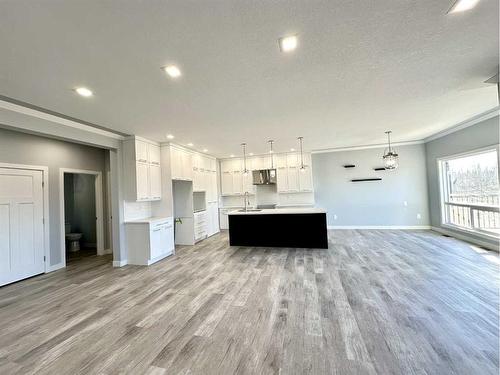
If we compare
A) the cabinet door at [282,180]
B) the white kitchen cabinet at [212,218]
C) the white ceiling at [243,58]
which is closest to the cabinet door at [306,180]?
the cabinet door at [282,180]

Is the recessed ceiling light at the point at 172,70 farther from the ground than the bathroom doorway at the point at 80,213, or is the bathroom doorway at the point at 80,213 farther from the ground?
the recessed ceiling light at the point at 172,70

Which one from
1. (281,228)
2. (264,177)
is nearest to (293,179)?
(264,177)

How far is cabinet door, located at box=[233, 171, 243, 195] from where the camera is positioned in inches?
318

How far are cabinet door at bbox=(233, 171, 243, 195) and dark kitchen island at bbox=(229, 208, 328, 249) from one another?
236 cm

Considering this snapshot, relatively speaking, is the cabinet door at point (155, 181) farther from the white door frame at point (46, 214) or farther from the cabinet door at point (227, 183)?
the cabinet door at point (227, 183)

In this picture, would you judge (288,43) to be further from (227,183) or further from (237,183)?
(227,183)

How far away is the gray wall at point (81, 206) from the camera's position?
6176 millimetres

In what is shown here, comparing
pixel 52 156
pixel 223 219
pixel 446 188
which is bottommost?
pixel 223 219

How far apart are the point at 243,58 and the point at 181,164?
13.5ft

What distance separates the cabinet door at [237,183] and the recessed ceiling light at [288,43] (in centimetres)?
615

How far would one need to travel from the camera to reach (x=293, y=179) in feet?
24.8

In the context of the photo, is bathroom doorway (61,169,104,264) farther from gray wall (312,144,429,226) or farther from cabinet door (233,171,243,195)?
gray wall (312,144,429,226)

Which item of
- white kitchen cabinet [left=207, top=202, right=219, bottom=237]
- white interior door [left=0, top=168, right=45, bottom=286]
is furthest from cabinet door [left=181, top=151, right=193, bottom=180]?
white interior door [left=0, top=168, right=45, bottom=286]

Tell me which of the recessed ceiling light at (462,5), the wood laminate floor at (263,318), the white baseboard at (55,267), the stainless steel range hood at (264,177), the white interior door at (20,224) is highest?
the recessed ceiling light at (462,5)
